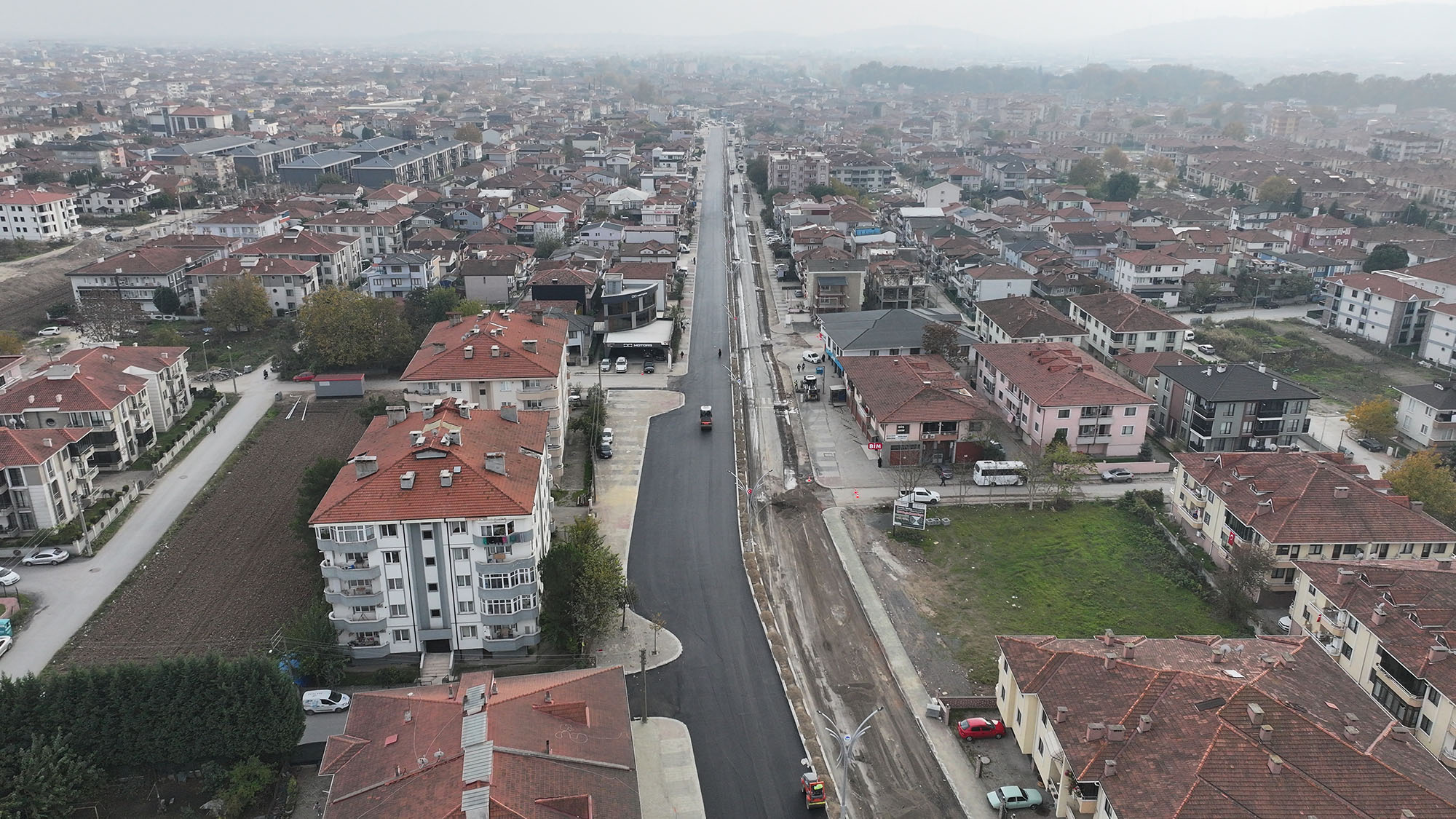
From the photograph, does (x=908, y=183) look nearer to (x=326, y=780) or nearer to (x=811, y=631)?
(x=811, y=631)

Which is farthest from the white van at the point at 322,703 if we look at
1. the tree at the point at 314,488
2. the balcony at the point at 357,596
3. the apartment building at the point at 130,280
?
the apartment building at the point at 130,280

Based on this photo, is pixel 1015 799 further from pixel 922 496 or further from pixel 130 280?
pixel 130 280

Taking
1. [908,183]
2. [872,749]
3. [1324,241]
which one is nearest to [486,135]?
[908,183]

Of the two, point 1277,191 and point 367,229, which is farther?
point 1277,191

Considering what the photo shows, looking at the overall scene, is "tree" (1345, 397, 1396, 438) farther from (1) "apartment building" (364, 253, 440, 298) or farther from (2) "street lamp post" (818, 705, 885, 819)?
(1) "apartment building" (364, 253, 440, 298)

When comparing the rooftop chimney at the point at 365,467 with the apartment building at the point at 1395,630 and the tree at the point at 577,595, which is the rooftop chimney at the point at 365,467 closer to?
the tree at the point at 577,595

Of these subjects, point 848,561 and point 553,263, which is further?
point 553,263

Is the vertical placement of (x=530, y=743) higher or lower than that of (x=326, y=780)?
higher

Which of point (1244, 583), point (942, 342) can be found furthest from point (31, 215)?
point (1244, 583)
